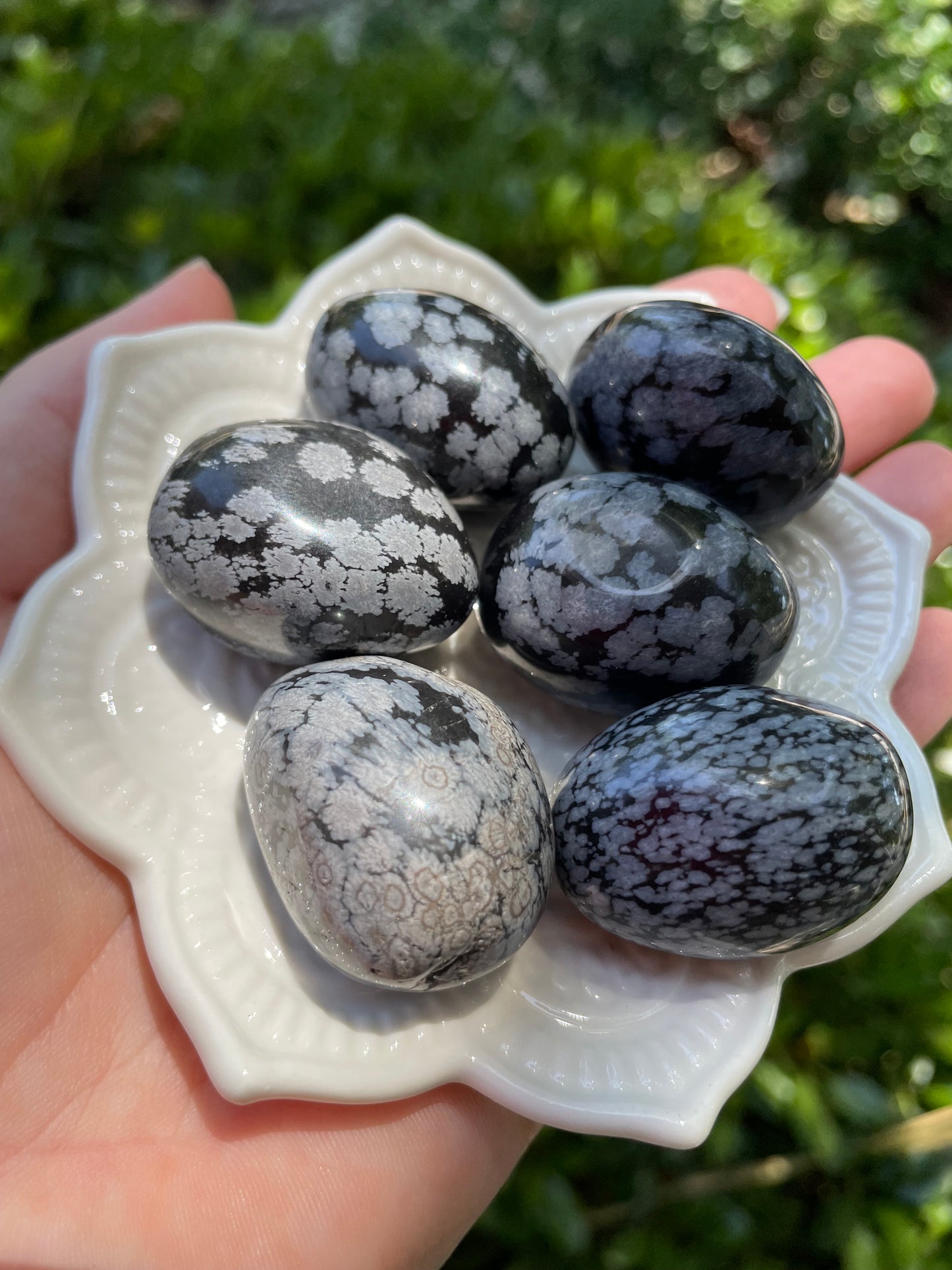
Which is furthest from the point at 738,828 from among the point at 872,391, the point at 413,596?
the point at 872,391

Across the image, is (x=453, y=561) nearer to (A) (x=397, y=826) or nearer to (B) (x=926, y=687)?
(A) (x=397, y=826)

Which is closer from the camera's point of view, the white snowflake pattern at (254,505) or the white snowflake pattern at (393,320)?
the white snowflake pattern at (254,505)

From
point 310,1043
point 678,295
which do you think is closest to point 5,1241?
point 310,1043

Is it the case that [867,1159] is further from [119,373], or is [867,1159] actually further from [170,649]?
[119,373]

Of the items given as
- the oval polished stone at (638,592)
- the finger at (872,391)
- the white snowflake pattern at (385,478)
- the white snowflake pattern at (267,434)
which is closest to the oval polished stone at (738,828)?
the oval polished stone at (638,592)

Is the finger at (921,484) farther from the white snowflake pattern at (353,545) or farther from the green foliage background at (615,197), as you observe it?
the white snowflake pattern at (353,545)

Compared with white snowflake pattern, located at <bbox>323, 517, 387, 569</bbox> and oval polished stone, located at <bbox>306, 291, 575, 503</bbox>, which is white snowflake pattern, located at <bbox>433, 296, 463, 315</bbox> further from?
white snowflake pattern, located at <bbox>323, 517, 387, 569</bbox>
